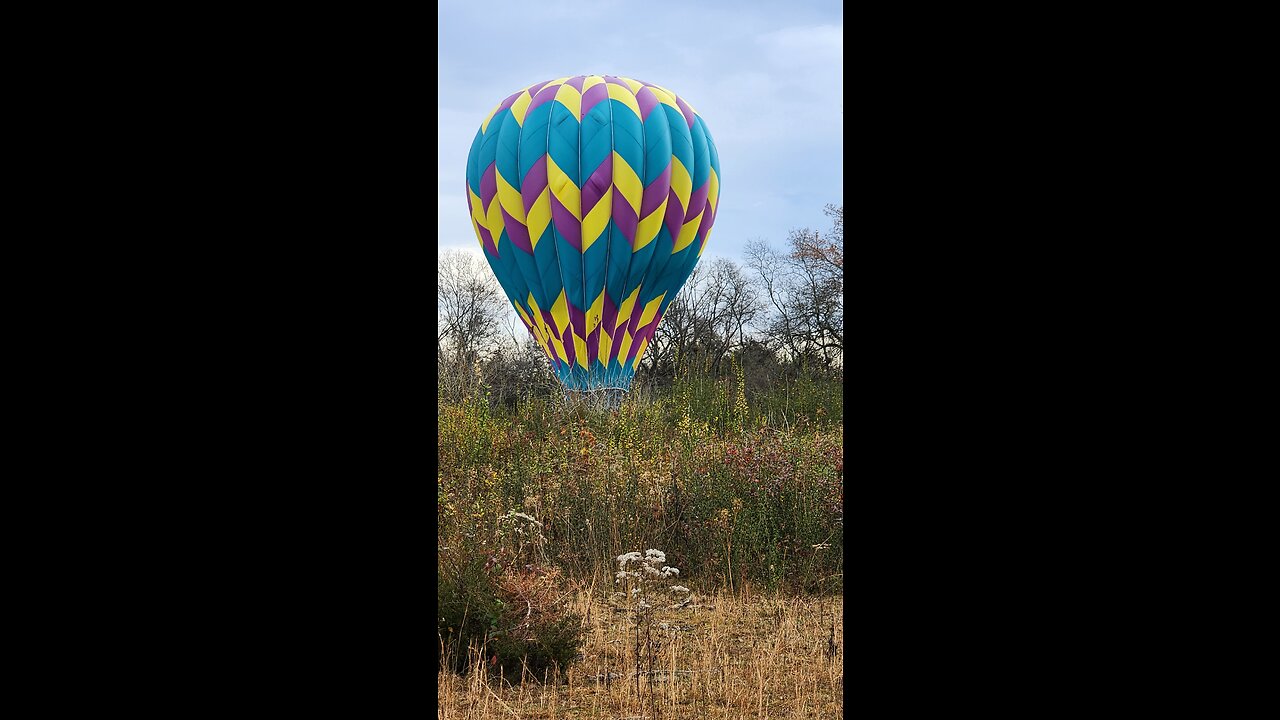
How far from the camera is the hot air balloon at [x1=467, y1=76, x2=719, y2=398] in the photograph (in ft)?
37.3

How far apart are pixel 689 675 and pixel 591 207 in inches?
319

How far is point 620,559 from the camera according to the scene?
342cm

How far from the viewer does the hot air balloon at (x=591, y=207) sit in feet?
37.3

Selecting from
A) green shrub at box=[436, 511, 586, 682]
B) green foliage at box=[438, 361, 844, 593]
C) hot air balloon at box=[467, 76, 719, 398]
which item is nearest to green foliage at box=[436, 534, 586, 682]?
green shrub at box=[436, 511, 586, 682]

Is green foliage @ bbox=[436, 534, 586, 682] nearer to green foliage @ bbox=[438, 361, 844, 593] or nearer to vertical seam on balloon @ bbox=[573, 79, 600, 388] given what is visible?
green foliage @ bbox=[438, 361, 844, 593]

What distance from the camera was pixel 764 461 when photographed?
5.61 m

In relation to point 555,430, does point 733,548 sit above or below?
below

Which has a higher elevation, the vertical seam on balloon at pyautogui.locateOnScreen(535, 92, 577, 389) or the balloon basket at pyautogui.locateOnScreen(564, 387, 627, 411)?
the vertical seam on balloon at pyautogui.locateOnScreen(535, 92, 577, 389)

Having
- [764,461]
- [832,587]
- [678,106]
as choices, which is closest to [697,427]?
[764,461]

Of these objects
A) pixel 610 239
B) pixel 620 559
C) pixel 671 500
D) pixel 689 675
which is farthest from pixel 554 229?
pixel 620 559
